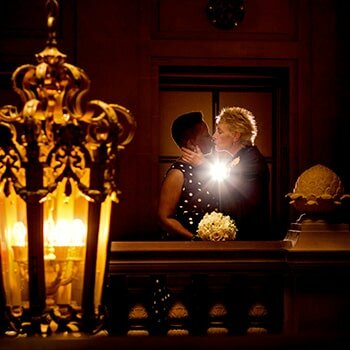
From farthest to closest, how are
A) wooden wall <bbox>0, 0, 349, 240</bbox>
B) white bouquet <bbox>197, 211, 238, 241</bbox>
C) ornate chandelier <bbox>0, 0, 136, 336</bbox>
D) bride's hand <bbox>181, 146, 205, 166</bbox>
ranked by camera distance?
wooden wall <bbox>0, 0, 349, 240</bbox> < bride's hand <bbox>181, 146, 205, 166</bbox> < white bouquet <bbox>197, 211, 238, 241</bbox> < ornate chandelier <bbox>0, 0, 136, 336</bbox>

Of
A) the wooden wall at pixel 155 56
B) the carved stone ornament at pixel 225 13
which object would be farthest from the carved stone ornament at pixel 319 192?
the carved stone ornament at pixel 225 13

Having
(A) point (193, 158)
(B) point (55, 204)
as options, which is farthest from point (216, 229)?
(B) point (55, 204)

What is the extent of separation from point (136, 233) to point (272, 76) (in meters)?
1.41

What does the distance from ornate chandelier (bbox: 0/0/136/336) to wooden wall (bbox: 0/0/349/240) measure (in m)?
2.91

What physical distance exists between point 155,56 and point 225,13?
0.53m

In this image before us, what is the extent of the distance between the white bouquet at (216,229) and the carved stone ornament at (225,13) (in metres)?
1.90

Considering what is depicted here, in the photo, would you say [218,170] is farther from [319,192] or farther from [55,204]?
[55,204]

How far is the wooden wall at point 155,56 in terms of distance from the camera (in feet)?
19.2

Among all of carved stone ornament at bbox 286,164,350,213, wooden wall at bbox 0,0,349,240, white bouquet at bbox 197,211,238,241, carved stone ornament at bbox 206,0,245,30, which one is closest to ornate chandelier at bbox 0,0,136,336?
carved stone ornament at bbox 286,164,350,213

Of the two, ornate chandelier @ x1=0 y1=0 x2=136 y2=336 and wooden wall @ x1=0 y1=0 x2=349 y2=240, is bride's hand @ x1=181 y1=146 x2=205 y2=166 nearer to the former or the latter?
wooden wall @ x1=0 y1=0 x2=349 y2=240

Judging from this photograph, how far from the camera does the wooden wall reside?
584cm

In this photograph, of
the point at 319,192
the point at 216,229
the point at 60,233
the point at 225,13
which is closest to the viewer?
the point at 60,233

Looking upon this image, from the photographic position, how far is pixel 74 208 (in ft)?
9.60

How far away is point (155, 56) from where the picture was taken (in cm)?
591
